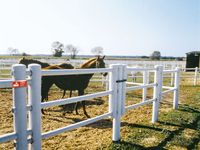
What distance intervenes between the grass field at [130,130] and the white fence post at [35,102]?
1165 millimetres

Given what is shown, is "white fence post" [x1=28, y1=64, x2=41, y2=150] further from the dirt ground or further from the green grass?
the green grass

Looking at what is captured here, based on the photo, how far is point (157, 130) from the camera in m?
5.84

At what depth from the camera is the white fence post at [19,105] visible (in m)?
3.10

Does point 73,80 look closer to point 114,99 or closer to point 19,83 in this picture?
point 114,99

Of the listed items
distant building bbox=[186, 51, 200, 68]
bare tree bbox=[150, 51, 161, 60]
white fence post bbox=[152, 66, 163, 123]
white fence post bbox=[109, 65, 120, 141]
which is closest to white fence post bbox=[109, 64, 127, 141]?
white fence post bbox=[109, 65, 120, 141]

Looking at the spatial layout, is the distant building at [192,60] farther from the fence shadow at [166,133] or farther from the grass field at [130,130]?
the fence shadow at [166,133]

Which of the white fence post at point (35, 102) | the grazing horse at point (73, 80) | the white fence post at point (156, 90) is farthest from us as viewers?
the grazing horse at point (73, 80)

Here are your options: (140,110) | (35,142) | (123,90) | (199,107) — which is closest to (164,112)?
(140,110)

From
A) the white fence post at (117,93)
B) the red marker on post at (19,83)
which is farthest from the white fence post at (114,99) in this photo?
the red marker on post at (19,83)

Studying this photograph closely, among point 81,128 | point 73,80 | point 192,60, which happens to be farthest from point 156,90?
point 192,60

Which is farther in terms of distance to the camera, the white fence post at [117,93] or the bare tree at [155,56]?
the bare tree at [155,56]

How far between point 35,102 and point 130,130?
296 cm

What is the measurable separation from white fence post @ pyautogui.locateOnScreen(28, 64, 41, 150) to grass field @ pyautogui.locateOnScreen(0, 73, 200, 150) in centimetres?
117

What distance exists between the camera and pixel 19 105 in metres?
3.14
